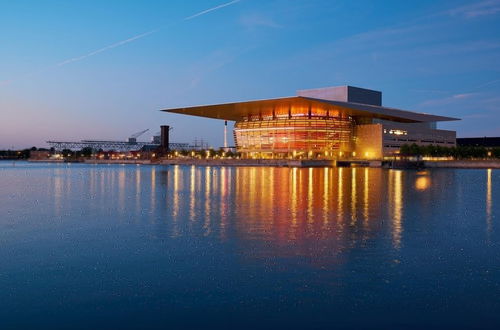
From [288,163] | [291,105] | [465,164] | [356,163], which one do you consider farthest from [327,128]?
[465,164]

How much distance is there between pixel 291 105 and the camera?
102 metres

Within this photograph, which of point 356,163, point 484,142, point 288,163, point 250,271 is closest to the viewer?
point 250,271

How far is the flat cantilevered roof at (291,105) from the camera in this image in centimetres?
9752

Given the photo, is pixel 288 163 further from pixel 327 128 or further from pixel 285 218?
pixel 285 218

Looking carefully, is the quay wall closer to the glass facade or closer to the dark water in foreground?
the glass facade

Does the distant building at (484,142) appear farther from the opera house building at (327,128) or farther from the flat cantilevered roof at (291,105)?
the flat cantilevered roof at (291,105)

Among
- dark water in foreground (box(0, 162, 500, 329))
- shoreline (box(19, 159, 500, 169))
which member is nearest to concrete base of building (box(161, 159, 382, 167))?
shoreline (box(19, 159, 500, 169))

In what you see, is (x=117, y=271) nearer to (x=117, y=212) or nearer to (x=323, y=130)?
(x=117, y=212)

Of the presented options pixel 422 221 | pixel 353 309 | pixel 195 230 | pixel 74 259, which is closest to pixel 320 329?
pixel 353 309

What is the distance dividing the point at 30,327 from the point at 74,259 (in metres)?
3.90

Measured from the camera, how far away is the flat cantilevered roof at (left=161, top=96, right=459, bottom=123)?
97.5 m

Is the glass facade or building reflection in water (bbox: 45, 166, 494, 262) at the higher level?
the glass facade

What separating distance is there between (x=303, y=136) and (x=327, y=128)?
572cm

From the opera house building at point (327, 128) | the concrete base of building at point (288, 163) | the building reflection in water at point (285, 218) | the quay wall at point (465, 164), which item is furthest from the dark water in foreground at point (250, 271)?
the opera house building at point (327, 128)
